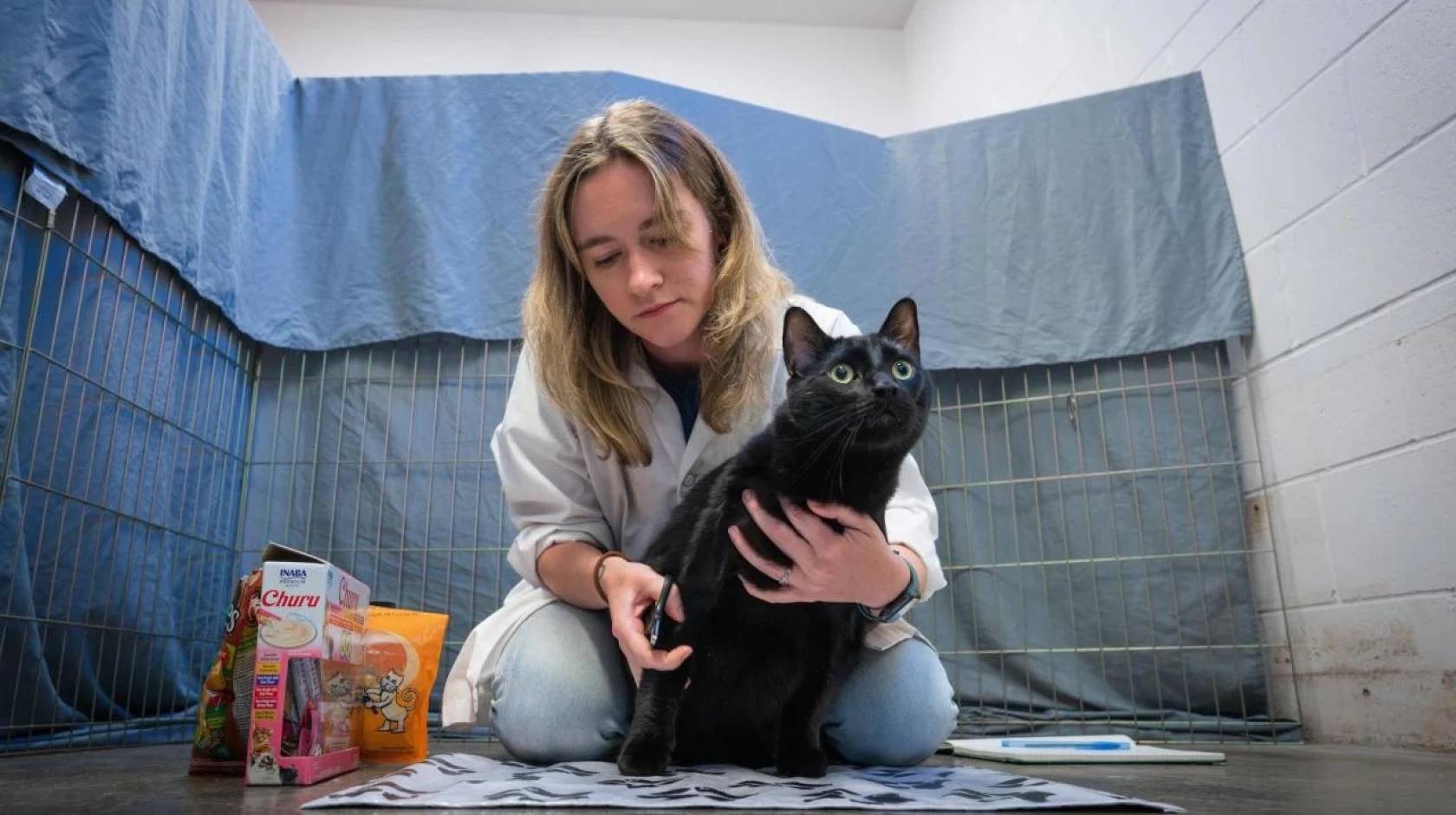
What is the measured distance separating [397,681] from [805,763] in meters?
0.97

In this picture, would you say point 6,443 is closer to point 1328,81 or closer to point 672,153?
point 672,153

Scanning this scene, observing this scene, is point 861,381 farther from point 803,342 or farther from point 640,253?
point 640,253

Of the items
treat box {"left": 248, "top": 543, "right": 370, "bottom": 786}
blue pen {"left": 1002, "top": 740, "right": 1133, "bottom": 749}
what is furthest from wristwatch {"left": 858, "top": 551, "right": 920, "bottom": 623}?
treat box {"left": 248, "top": 543, "right": 370, "bottom": 786}

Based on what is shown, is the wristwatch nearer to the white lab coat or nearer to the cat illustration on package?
the white lab coat

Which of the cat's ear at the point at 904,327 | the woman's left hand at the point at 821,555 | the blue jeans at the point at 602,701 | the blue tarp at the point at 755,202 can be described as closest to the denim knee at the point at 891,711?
the blue jeans at the point at 602,701

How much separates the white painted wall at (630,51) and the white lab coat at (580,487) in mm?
3087

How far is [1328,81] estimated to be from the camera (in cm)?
216

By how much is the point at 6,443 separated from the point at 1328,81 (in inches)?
114

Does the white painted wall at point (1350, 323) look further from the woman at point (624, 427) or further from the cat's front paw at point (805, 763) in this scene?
the cat's front paw at point (805, 763)

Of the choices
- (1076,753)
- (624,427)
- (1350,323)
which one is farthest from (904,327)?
(1350,323)

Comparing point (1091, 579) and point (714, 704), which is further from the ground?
point (1091, 579)

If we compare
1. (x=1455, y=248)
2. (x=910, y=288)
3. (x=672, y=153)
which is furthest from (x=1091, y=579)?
(x=672, y=153)

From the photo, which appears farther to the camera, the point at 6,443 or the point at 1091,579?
the point at 1091,579

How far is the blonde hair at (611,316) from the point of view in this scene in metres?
1.51
